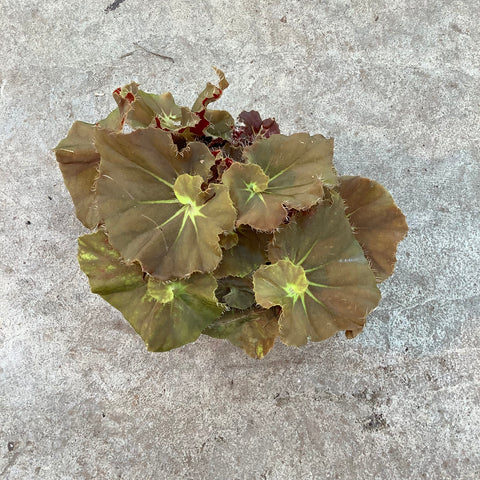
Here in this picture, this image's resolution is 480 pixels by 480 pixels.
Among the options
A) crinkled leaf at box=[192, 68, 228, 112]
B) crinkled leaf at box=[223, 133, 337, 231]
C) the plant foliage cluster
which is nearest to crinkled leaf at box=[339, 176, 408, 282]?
the plant foliage cluster

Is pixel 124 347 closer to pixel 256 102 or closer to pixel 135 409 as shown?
pixel 135 409

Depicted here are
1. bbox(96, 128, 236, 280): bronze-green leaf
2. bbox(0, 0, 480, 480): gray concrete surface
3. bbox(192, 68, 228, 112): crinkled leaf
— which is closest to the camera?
bbox(96, 128, 236, 280): bronze-green leaf

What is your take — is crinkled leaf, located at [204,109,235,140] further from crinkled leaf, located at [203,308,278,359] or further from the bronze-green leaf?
crinkled leaf, located at [203,308,278,359]

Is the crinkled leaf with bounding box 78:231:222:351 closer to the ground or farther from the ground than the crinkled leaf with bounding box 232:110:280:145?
closer to the ground

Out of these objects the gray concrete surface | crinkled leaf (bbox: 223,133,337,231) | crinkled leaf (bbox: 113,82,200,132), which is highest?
crinkled leaf (bbox: 113,82,200,132)

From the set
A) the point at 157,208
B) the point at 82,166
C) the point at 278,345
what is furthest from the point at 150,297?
the point at 278,345

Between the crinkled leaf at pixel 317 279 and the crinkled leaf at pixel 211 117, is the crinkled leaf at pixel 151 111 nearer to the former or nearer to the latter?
the crinkled leaf at pixel 211 117

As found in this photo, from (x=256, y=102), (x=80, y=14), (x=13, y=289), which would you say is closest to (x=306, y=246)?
(x=256, y=102)

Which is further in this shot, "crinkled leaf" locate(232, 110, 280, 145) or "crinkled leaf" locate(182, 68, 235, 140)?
"crinkled leaf" locate(232, 110, 280, 145)
